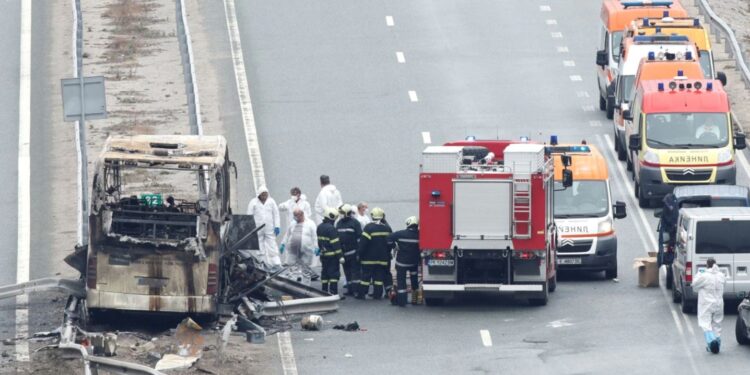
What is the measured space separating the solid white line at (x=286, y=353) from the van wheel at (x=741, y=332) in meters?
6.08

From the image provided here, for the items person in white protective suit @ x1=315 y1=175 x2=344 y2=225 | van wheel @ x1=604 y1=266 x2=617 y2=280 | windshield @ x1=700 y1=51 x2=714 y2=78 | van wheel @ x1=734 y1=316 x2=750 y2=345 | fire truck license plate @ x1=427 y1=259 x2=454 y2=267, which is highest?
windshield @ x1=700 y1=51 x2=714 y2=78

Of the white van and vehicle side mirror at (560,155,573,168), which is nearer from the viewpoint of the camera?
the white van

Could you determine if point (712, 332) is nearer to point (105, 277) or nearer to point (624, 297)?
point (624, 297)

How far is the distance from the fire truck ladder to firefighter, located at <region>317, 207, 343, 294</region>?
2.87m

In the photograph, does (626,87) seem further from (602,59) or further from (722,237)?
(722,237)

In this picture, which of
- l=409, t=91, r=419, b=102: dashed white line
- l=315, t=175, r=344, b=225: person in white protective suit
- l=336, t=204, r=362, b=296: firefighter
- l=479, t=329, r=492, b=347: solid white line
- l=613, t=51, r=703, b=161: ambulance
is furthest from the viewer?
l=409, t=91, r=419, b=102: dashed white line

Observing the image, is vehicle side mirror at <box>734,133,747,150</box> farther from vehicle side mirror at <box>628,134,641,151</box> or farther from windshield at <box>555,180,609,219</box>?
windshield at <box>555,180,609,219</box>

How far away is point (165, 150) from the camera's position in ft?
96.4

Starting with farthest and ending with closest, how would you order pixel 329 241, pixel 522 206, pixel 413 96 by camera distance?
pixel 413 96, pixel 329 241, pixel 522 206

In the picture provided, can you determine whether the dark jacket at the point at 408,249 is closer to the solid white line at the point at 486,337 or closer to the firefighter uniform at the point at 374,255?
the firefighter uniform at the point at 374,255

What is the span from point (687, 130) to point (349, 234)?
10441mm

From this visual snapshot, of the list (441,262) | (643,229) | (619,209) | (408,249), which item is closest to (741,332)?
(441,262)

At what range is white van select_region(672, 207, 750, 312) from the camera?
Result: 100 feet

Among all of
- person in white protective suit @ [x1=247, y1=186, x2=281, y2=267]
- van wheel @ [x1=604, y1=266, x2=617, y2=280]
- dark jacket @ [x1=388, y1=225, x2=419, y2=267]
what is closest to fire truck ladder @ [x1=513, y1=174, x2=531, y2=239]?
dark jacket @ [x1=388, y1=225, x2=419, y2=267]
